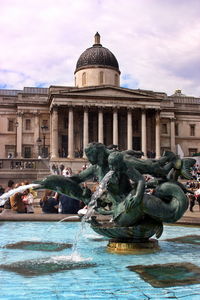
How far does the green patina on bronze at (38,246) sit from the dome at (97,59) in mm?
52744

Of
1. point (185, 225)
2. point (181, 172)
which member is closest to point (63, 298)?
point (181, 172)

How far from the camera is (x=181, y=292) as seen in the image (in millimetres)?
4520

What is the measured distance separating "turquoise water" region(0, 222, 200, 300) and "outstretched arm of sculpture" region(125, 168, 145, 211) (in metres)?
0.85

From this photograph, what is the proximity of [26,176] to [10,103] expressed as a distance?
23182 millimetres

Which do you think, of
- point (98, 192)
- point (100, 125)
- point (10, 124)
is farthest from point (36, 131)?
point (98, 192)

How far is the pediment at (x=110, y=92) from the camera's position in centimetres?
5162

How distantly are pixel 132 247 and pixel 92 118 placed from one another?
49940mm

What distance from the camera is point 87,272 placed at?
5.52 metres

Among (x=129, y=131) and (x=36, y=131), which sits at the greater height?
(x=36, y=131)

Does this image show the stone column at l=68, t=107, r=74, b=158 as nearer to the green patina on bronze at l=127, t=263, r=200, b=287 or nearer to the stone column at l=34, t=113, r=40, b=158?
the stone column at l=34, t=113, r=40, b=158

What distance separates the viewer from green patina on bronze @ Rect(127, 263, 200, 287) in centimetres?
492

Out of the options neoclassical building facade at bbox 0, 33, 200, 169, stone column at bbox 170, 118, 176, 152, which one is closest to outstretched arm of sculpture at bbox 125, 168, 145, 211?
neoclassical building facade at bbox 0, 33, 200, 169

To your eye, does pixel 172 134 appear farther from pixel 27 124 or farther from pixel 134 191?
pixel 134 191

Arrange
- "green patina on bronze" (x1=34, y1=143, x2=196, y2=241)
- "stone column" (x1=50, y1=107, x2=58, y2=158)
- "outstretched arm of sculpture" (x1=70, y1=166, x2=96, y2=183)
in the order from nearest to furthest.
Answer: "green patina on bronze" (x1=34, y1=143, x2=196, y2=241) < "outstretched arm of sculpture" (x1=70, y1=166, x2=96, y2=183) < "stone column" (x1=50, y1=107, x2=58, y2=158)
